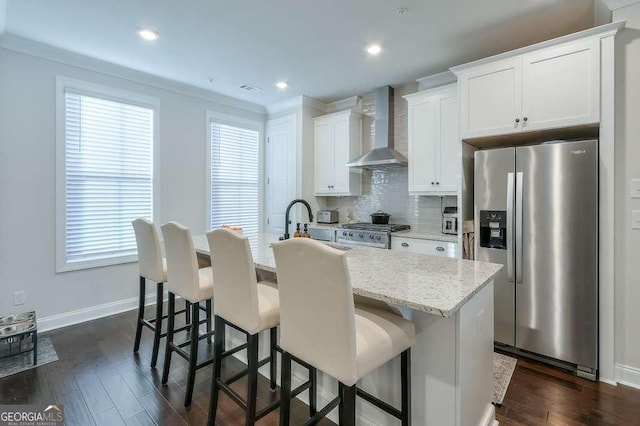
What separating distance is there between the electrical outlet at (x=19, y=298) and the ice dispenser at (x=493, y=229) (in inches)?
169

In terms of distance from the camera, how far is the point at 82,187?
3.37 meters

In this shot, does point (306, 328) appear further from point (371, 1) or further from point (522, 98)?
point (522, 98)

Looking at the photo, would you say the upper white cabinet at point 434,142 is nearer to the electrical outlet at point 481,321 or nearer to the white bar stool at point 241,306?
the electrical outlet at point 481,321

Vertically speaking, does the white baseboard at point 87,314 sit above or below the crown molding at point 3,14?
below

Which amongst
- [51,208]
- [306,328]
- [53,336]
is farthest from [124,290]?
[306,328]

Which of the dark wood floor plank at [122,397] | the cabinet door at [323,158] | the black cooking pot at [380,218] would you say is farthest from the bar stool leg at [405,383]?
the cabinet door at [323,158]

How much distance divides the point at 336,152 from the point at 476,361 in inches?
134

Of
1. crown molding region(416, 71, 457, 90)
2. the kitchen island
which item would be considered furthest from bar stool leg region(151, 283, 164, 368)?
crown molding region(416, 71, 457, 90)

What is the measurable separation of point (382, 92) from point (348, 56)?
3.35 ft

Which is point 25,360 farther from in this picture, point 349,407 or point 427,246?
point 427,246

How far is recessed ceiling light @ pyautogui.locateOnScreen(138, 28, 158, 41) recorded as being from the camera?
2.75 metres

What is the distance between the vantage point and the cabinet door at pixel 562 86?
2348 mm

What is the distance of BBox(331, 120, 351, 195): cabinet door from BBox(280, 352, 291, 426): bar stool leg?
317cm

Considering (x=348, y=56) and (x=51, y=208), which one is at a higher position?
(x=348, y=56)
